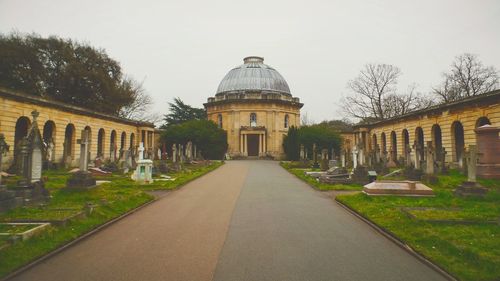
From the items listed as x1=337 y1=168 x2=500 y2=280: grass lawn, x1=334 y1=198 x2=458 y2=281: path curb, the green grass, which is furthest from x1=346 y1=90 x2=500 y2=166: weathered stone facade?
the green grass

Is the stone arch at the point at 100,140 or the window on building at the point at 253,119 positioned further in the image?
the window on building at the point at 253,119

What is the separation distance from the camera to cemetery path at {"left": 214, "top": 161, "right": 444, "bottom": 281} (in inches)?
185

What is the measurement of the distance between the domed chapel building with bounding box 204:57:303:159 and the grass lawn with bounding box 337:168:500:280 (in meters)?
39.0

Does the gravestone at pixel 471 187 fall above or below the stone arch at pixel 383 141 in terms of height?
below

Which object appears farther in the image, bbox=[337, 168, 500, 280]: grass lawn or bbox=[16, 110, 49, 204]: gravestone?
bbox=[16, 110, 49, 204]: gravestone

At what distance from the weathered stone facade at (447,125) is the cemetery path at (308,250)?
1125cm

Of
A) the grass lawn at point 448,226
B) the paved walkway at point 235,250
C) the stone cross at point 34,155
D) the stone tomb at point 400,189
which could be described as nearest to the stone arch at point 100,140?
the stone cross at point 34,155

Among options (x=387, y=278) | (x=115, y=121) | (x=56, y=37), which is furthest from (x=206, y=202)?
(x=56, y=37)

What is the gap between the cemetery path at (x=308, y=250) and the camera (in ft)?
15.4

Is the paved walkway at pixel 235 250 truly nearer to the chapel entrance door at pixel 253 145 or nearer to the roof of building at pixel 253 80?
the chapel entrance door at pixel 253 145

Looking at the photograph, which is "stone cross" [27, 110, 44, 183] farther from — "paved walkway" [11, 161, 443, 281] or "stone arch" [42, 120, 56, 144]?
"stone arch" [42, 120, 56, 144]

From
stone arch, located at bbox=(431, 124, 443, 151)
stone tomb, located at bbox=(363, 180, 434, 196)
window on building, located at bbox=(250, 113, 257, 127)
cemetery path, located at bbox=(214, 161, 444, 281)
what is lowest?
cemetery path, located at bbox=(214, 161, 444, 281)

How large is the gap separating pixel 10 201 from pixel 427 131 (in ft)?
93.8

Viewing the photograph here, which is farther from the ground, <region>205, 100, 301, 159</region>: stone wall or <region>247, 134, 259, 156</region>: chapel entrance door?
<region>205, 100, 301, 159</region>: stone wall
